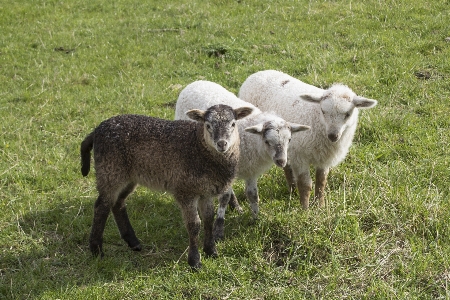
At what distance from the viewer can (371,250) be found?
5.52 meters

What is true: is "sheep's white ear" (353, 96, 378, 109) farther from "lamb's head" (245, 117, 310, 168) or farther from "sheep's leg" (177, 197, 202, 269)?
"sheep's leg" (177, 197, 202, 269)

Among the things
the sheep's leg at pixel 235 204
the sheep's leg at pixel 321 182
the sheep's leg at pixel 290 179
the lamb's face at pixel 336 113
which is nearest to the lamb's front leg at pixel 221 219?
the sheep's leg at pixel 235 204

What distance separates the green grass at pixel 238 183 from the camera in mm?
5430

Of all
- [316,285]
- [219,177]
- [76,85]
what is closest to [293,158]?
[219,177]

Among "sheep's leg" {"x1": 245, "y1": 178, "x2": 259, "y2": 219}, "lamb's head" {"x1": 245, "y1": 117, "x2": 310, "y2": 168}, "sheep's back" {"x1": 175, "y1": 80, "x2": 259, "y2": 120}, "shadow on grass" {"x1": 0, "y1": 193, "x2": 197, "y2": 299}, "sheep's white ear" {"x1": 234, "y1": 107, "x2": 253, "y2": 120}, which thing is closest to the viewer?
"shadow on grass" {"x1": 0, "y1": 193, "x2": 197, "y2": 299}

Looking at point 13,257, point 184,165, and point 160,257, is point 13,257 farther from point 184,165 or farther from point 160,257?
point 184,165

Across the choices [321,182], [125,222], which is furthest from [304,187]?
[125,222]

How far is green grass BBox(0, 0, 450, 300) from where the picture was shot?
5.43 m

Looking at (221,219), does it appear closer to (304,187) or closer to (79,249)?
(304,187)

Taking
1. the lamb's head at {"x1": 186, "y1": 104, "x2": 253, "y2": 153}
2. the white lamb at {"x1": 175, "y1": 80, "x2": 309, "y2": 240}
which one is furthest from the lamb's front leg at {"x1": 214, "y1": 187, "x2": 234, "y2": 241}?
the lamb's head at {"x1": 186, "y1": 104, "x2": 253, "y2": 153}

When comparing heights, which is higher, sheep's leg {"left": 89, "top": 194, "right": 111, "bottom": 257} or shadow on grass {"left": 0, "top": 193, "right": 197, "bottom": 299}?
sheep's leg {"left": 89, "top": 194, "right": 111, "bottom": 257}

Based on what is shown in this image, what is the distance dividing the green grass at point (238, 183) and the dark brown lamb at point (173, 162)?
1.48 ft

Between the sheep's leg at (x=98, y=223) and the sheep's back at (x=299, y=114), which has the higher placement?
the sheep's back at (x=299, y=114)

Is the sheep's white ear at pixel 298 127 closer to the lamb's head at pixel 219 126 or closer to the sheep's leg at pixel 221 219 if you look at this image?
the lamb's head at pixel 219 126
